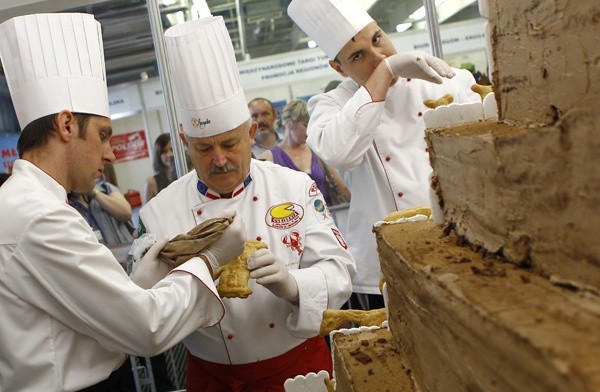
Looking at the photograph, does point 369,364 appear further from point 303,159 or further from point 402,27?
point 402,27

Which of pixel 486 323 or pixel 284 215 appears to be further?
pixel 284 215

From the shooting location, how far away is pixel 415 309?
2.67ft

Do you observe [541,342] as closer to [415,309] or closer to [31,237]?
[415,309]

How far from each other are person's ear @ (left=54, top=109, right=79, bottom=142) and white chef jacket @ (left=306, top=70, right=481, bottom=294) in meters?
0.81

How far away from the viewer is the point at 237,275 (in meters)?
1.69

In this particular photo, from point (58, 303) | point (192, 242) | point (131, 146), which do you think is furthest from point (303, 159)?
point (58, 303)

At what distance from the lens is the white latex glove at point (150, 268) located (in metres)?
1.75

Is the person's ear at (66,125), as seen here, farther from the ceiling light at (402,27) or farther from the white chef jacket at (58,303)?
the ceiling light at (402,27)

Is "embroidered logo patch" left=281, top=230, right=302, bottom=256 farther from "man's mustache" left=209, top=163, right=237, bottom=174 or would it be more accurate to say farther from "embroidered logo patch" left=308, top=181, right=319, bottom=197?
"man's mustache" left=209, top=163, right=237, bottom=174

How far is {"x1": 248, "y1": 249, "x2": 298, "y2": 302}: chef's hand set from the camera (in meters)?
1.67

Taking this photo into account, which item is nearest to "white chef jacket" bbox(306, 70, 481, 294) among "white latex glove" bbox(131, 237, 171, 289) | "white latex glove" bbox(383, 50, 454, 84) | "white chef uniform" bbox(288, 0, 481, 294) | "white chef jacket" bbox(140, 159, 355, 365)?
"white chef uniform" bbox(288, 0, 481, 294)

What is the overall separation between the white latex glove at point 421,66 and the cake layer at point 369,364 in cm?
101

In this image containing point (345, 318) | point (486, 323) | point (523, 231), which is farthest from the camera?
point (345, 318)

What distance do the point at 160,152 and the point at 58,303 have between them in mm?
2162
